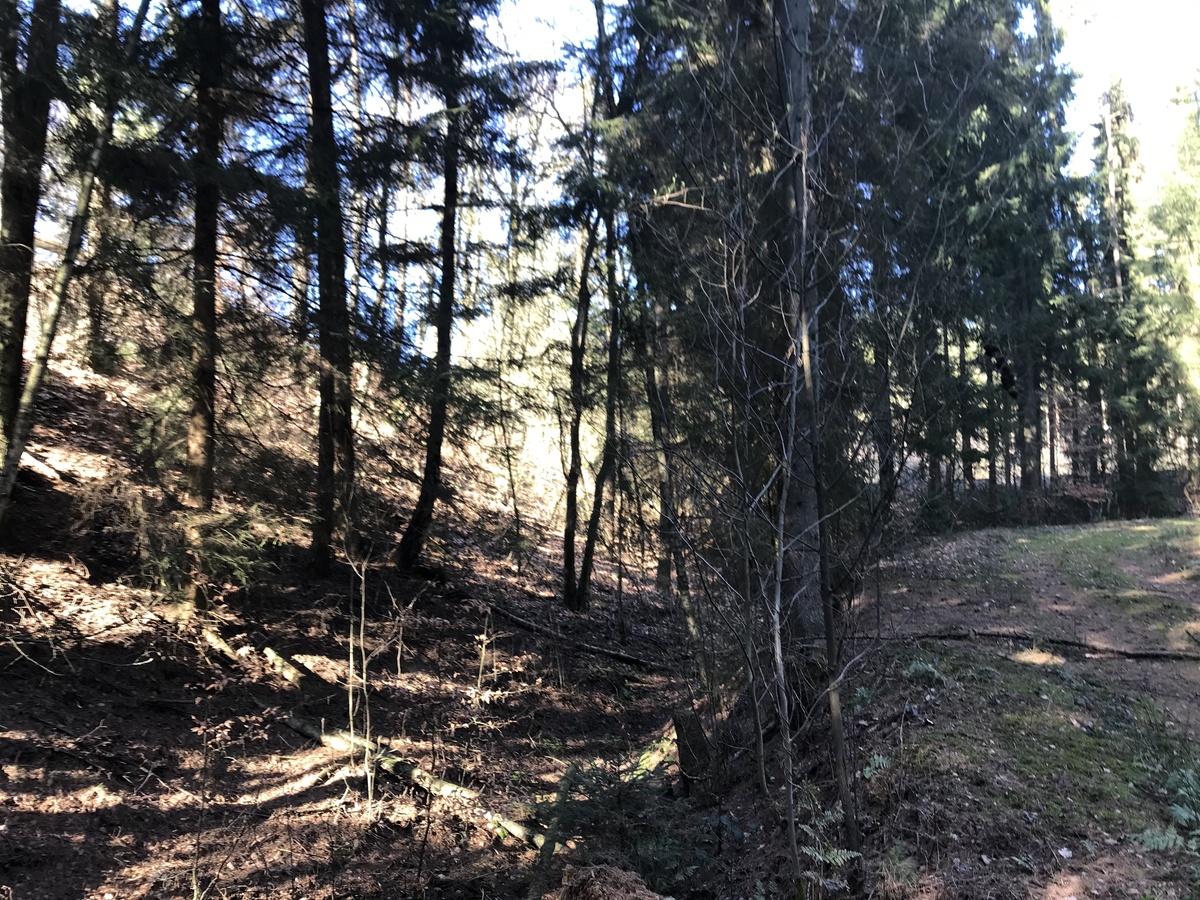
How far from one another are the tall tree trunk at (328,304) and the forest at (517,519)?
7cm

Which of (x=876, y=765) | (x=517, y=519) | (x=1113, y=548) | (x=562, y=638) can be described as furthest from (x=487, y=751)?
(x=1113, y=548)

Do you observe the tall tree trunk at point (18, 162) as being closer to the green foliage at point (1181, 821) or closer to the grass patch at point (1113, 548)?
the green foliage at point (1181, 821)

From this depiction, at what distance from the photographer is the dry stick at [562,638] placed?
13094 mm

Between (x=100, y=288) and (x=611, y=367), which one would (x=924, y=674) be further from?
(x=100, y=288)

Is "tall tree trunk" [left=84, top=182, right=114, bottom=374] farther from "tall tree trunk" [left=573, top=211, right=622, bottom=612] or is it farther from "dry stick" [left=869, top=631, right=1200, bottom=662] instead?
"dry stick" [left=869, top=631, right=1200, bottom=662]

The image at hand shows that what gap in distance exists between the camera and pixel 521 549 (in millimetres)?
12680

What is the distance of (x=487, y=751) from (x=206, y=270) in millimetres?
6675

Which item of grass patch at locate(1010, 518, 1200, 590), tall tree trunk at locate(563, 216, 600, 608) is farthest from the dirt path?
tall tree trunk at locate(563, 216, 600, 608)

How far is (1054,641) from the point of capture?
8023 millimetres

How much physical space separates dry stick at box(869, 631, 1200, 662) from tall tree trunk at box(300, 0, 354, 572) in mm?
7075

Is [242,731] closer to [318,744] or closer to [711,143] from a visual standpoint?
[318,744]

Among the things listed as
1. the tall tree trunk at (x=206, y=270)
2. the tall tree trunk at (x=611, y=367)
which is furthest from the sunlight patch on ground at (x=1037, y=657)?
the tall tree trunk at (x=206, y=270)

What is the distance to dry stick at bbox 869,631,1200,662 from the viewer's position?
7402mm

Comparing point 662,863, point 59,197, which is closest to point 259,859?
point 662,863
